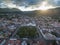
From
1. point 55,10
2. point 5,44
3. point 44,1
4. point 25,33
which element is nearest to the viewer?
point 5,44

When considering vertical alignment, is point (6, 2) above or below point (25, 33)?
above

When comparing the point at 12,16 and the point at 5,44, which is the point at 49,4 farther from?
the point at 5,44

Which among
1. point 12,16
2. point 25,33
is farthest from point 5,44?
point 12,16

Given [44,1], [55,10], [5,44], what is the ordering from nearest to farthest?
[5,44] → [44,1] → [55,10]

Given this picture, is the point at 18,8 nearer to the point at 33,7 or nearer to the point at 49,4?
the point at 33,7

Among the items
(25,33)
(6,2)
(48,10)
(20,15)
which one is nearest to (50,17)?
(48,10)

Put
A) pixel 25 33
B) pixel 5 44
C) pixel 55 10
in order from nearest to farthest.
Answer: pixel 5 44
pixel 25 33
pixel 55 10

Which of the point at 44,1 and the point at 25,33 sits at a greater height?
the point at 44,1

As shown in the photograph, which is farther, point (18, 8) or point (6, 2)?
point (18, 8)

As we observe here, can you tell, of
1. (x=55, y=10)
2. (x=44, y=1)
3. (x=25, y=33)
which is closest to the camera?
(x=25, y=33)
